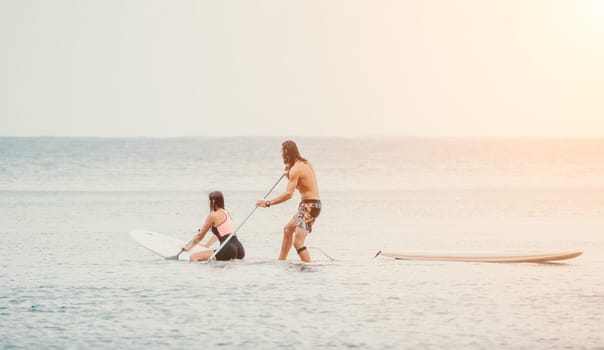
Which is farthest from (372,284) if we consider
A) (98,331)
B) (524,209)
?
(524,209)

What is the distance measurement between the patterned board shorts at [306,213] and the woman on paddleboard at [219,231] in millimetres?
1178

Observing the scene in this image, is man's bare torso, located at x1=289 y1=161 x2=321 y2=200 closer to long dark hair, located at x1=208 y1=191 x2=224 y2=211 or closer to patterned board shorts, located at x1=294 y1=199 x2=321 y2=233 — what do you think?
patterned board shorts, located at x1=294 y1=199 x2=321 y2=233

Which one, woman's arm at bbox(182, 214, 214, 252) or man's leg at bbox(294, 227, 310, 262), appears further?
woman's arm at bbox(182, 214, 214, 252)

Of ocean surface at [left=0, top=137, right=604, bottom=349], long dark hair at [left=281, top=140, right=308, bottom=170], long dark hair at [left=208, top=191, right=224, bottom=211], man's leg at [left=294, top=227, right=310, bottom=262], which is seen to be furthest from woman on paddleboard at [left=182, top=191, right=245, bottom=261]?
long dark hair at [left=281, top=140, right=308, bottom=170]

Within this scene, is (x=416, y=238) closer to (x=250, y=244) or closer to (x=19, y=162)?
(x=250, y=244)

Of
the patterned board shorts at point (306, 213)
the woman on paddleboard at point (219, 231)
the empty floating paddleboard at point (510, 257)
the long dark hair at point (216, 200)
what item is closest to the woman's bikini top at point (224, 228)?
the woman on paddleboard at point (219, 231)

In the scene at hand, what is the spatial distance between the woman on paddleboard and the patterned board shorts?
3.87ft

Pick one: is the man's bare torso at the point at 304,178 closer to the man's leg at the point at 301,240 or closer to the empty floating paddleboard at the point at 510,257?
the man's leg at the point at 301,240

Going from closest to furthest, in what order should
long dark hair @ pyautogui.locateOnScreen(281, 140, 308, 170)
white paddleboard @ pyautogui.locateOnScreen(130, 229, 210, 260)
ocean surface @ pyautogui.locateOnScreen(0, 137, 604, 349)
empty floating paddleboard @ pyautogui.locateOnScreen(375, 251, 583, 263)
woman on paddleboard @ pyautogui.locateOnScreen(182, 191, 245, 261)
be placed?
ocean surface @ pyautogui.locateOnScreen(0, 137, 604, 349)
long dark hair @ pyautogui.locateOnScreen(281, 140, 308, 170)
woman on paddleboard @ pyautogui.locateOnScreen(182, 191, 245, 261)
empty floating paddleboard @ pyautogui.locateOnScreen(375, 251, 583, 263)
white paddleboard @ pyautogui.locateOnScreen(130, 229, 210, 260)

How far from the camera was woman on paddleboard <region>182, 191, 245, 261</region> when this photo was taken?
14922 mm

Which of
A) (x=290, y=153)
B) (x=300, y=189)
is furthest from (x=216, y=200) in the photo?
(x=290, y=153)

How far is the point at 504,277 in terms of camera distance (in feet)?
45.8

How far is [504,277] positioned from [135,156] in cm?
7561

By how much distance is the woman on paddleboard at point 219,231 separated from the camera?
14.9m
